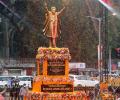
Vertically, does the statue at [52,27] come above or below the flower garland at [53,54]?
above

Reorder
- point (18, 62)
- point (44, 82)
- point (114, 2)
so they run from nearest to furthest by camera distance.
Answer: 1. point (114, 2)
2. point (44, 82)
3. point (18, 62)

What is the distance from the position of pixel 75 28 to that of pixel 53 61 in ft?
131

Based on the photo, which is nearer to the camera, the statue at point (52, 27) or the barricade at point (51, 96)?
the barricade at point (51, 96)

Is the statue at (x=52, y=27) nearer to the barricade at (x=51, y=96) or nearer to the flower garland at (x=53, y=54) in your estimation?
the flower garland at (x=53, y=54)

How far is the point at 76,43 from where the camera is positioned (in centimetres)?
5834

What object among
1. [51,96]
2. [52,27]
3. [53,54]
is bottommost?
[51,96]

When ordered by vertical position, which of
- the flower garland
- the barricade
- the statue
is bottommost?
the barricade

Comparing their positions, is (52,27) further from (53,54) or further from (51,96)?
(51,96)

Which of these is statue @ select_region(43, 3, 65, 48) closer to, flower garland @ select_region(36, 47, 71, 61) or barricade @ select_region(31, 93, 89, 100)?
flower garland @ select_region(36, 47, 71, 61)

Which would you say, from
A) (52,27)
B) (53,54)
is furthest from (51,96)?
(52,27)

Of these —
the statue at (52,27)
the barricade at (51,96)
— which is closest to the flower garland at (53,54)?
the statue at (52,27)

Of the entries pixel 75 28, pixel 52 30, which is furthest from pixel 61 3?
pixel 52 30

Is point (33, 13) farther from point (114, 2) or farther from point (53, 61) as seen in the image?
point (114, 2)

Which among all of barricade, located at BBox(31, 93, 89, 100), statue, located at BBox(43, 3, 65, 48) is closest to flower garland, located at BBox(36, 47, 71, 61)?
statue, located at BBox(43, 3, 65, 48)
